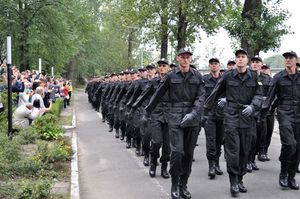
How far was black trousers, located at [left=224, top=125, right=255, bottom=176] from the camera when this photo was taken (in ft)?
25.2

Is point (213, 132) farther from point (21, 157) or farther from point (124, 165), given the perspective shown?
point (21, 157)

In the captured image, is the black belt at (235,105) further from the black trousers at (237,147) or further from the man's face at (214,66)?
the man's face at (214,66)

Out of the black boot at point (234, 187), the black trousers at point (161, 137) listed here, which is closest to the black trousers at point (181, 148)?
the black boot at point (234, 187)

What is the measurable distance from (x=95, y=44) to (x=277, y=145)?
59366 mm

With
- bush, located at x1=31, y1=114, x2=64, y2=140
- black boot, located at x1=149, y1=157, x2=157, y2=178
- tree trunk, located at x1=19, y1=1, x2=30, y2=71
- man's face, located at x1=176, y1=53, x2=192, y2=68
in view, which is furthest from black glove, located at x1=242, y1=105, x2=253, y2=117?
tree trunk, located at x1=19, y1=1, x2=30, y2=71

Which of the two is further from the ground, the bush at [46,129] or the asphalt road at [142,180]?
the bush at [46,129]

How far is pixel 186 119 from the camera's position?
23.8ft

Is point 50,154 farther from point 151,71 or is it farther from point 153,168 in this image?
point 151,71

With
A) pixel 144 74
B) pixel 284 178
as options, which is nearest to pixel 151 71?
pixel 144 74

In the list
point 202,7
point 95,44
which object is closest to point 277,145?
point 202,7

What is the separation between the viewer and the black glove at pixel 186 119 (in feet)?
23.8

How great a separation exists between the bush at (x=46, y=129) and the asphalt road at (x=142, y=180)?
0.86m

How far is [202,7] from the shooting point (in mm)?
29359

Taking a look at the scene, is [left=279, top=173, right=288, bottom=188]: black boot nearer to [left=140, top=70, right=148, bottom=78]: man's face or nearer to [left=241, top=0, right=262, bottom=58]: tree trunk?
[left=140, top=70, right=148, bottom=78]: man's face
